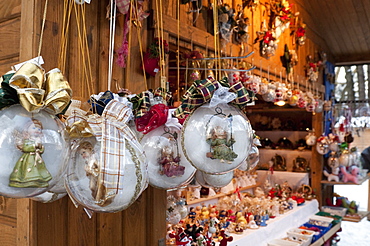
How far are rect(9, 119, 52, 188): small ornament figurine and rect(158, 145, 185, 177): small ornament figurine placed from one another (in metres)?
0.42

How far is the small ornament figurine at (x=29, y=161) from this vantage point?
769 mm

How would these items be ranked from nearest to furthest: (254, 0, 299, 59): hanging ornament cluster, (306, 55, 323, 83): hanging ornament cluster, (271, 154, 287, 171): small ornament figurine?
(254, 0, 299, 59): hanging ornament cluster
(306, 55, 323, 83): hanging ornament cluster
(271, 154, 287, 171): small ornament figurine

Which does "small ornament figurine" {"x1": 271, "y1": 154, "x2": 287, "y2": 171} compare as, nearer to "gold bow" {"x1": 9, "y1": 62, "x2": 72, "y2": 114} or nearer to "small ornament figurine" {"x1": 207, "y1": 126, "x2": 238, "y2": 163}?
"small ornament figurine" {"x1": 207, "y1": 126, "x2": 238, "y2": 163}

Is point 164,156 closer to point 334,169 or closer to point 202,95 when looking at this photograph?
point 202,95

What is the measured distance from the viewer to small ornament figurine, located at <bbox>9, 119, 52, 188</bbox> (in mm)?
769

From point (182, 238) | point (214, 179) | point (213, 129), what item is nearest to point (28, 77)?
point (213, 129)

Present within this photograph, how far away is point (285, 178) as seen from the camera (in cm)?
536

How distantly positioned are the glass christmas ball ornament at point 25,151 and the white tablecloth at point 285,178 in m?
4.66

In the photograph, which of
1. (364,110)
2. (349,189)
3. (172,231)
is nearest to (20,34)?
(172,231)

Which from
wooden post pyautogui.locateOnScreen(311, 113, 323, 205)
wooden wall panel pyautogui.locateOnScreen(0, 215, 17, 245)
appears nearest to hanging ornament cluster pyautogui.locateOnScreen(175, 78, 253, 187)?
wooden wall panel pyautogui.locateOnScreen(0, 215, 17, 245)

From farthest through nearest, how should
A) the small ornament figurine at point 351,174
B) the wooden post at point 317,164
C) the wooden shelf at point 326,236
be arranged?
the wooden post at point 317,164, the small ornament figurine at point 351,174, the wooden shelf at point 326,236

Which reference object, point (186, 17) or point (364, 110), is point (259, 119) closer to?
point (364, 110)

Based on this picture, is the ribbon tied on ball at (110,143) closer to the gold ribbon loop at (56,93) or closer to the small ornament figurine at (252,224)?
the gold ribbon loop at (56,93)

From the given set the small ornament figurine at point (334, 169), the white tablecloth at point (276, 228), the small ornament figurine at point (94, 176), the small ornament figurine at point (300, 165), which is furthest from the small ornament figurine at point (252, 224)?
the small ornament figurine at point (94, 176)
